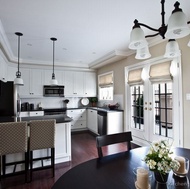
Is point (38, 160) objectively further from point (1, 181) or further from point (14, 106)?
point (14, 106)

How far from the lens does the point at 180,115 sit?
8.91 feet

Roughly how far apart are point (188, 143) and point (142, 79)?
1.73m

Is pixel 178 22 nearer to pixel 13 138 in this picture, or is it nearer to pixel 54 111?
pixel 13 138

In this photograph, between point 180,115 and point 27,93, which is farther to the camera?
point 27,93

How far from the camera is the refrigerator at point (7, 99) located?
350cm

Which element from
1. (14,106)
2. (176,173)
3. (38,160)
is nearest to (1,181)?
(38,160)

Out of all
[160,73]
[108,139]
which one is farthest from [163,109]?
[108,139]

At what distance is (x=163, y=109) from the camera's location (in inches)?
125

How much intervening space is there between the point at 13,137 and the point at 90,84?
13.6ft

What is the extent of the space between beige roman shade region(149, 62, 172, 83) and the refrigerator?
349 cm

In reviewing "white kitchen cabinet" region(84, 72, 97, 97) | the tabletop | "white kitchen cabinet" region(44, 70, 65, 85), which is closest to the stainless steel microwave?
"white kitchen cabinet" region(44, 70, 65, 85)

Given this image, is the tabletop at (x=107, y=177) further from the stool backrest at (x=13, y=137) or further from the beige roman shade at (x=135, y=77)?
the beige roman shade at (x=135, y=77)

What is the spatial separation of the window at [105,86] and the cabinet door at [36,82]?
230 centimetres

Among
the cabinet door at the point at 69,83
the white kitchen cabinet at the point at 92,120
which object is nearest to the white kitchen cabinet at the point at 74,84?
the cabinet door at the point at 69,83
